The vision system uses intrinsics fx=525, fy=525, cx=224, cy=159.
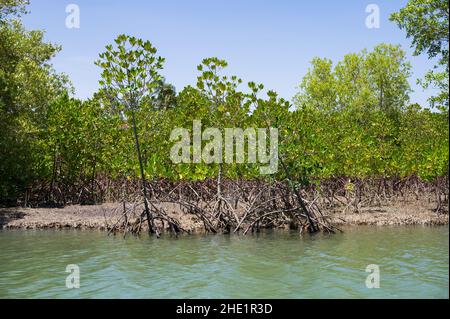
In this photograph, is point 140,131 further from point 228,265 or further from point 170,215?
point 228,265

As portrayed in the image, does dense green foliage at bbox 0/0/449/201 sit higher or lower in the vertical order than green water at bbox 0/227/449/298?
higher

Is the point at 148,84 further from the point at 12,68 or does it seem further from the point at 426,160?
the point at 426,160

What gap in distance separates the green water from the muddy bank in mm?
1728

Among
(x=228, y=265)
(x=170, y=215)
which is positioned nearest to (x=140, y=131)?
(x=170, y=215)

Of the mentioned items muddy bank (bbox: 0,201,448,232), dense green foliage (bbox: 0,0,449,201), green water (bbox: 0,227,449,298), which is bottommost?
green water (bbox: 0,227,449,298)

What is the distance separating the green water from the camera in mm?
8797

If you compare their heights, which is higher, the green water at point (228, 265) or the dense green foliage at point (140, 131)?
the dense green foliage at point (140, 131)

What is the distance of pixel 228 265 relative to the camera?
10938 mm

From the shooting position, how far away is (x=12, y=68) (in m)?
21.4

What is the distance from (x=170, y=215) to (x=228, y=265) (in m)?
7.70

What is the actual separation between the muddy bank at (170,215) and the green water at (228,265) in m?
1.73

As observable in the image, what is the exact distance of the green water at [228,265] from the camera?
8.80 m
